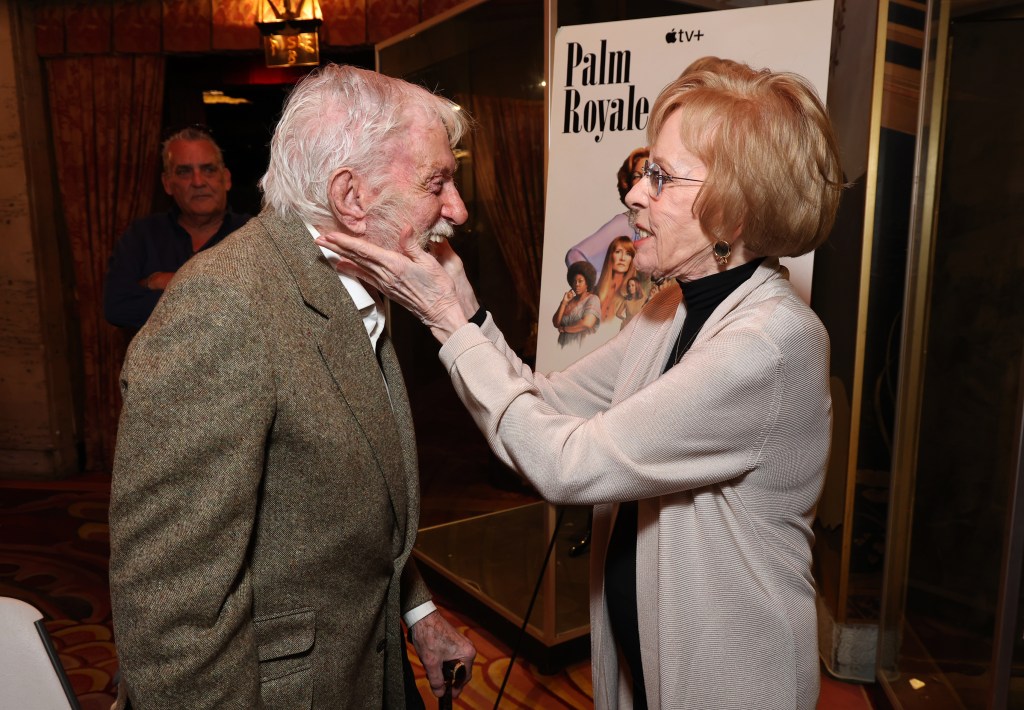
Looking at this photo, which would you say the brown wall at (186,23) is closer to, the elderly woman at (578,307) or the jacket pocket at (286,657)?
the elderly woman at (578,307)

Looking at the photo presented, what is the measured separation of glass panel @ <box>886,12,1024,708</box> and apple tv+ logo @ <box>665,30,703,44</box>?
880 mm

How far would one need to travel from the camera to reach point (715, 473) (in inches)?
49.3

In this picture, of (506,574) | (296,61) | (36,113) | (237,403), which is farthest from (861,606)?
(36,113)

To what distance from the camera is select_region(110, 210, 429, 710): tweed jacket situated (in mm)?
994

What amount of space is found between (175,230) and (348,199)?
2.58m

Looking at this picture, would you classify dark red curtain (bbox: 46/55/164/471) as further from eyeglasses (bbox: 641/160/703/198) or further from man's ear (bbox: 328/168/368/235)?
eyeglasses (bbox: 641/160/703/198)

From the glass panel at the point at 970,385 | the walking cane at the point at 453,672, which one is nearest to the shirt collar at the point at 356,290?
the walking cane at the point at 453,672

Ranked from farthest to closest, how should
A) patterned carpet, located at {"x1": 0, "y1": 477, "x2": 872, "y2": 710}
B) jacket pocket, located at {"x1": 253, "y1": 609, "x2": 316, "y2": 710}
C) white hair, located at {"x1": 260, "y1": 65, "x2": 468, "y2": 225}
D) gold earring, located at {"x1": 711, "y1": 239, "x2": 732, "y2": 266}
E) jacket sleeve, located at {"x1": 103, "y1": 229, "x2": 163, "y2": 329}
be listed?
jacket sleeve, located at {"x1": 103, "y1": 229, "x2": 163, "y2": 329}
patterned carpet, located at {"x1": 0, "y1": 477, "x2": 872, "y2": 710}
gold earring, located at {"x1": 711, "y1": 239, "x2": 732, "y2": 266}
white hair, located at {"x1": 260, "y1": 65, "x2": 468, "y2": 225}
jacket pocket, located at {"x1": 253, "y1": 609, "x2": 316, "y2": 710}

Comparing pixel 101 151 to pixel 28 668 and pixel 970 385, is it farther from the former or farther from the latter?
pixel 970 385

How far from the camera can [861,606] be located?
3088mm

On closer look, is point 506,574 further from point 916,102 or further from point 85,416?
point 85,416

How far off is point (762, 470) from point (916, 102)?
213 centimetres

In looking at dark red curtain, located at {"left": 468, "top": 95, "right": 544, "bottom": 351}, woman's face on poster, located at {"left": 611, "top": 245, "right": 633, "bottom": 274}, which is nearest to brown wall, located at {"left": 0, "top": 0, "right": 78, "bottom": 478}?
dark red curtain, located at {"left": 468, "top": 95, "right": 544, "bottom": 351}

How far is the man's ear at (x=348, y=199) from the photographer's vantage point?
4.17ft
